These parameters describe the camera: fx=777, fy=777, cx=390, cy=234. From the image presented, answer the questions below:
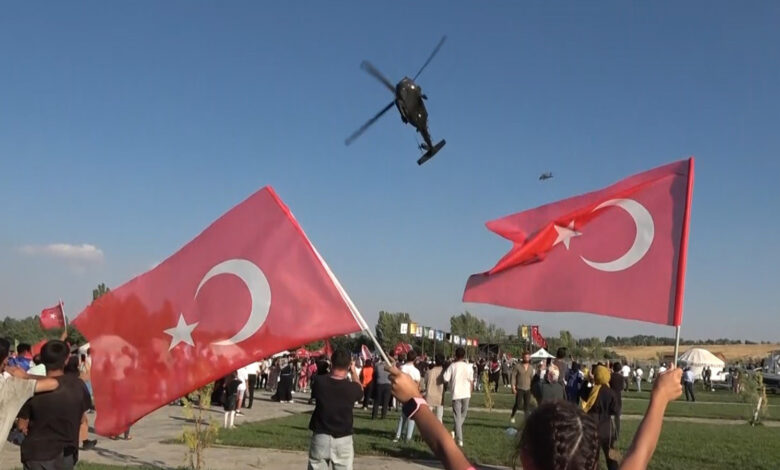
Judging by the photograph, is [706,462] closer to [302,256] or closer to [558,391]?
[558,391]

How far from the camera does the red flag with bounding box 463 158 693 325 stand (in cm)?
Answer: 620

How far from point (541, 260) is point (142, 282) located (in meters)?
3.41

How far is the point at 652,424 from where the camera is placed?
2.75 m

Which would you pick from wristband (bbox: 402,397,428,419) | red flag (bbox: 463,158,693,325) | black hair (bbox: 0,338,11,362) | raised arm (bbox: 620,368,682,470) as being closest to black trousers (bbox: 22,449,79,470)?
black hair (bbox: 0,338,11,362)

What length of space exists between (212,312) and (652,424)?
390 centimetres

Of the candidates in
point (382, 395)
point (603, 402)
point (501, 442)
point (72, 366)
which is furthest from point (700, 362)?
point (72, 366)

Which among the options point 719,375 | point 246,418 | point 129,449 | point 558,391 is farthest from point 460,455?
point 719,375

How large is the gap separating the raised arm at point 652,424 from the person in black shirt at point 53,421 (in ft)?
14.7

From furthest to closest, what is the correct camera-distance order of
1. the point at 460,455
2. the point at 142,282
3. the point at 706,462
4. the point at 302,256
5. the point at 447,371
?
the point at 447,371 → the point at 706,462 → the point at 142,282 → the point at 302,256 → the point at 460,455

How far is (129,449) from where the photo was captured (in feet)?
43.8

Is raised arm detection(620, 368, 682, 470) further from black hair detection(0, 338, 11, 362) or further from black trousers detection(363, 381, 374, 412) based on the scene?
black trousers detection(363, 381, 374, 412)

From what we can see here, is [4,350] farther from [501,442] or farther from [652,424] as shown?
[501,442]

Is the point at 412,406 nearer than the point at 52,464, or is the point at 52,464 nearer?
the point at 412,406

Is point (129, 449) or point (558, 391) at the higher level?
point (558, 391)
